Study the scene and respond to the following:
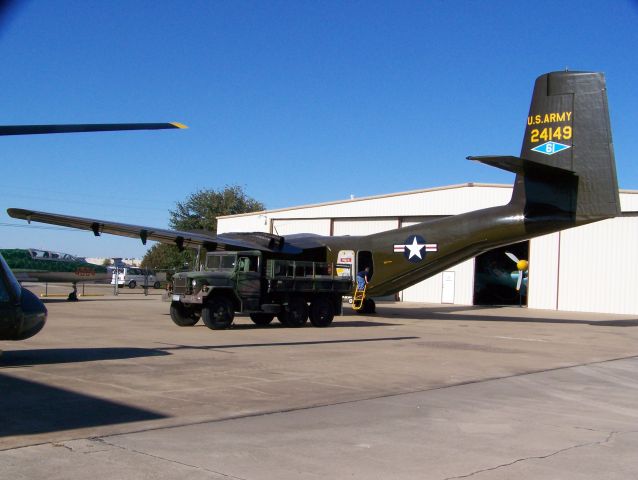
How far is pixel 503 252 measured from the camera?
142 feet

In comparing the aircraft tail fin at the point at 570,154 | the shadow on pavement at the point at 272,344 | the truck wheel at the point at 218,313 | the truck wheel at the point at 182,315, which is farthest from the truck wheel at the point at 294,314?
the aircraft tail fin at the point at 570,154

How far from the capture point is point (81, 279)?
3475 centimetres

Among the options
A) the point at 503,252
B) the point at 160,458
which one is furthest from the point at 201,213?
the point at 160,458

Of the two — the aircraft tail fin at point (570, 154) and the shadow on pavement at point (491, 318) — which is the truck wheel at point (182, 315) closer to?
the shadow on pavement at point (491, 318)

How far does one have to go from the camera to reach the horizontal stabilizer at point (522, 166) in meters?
17.9

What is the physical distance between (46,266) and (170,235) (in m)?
12.8

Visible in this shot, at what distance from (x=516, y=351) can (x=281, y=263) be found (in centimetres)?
752

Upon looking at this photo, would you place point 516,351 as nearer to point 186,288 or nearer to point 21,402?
point 186,288

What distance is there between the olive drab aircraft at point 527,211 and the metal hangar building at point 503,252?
12.9 m

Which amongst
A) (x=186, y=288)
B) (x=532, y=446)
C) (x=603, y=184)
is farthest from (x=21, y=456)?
(x=603, y=184)

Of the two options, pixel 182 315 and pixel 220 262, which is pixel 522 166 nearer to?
pixel 220 262

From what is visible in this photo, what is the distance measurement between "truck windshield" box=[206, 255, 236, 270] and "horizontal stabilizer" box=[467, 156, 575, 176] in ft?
25.8

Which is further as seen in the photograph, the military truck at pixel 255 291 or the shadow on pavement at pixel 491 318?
the shadow on pavement at pixel 491 318

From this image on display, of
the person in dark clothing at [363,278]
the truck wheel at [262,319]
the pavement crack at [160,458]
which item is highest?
the person in dark clothing at [363,278]
